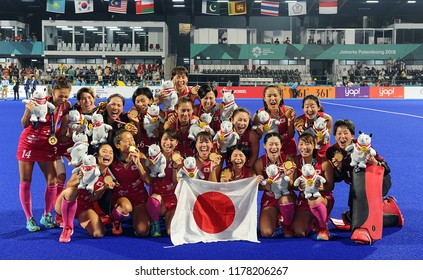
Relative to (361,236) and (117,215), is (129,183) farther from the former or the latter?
(361,236)

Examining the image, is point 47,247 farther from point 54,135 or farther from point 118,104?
point 118,104

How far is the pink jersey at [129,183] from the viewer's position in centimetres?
524

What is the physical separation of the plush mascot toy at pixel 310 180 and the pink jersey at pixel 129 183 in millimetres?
1639

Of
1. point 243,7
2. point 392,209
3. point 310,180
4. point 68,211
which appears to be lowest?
point 392,209

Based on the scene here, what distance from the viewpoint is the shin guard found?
4.96 m

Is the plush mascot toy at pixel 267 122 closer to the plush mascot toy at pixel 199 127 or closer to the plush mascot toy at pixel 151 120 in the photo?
the plush mascot toy at pixel 199 127

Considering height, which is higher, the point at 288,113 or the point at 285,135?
the point at 288,113

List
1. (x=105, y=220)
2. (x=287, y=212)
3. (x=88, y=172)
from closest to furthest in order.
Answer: (x=88, y=172) < (x=287, y=212) < (x=105, y=220)

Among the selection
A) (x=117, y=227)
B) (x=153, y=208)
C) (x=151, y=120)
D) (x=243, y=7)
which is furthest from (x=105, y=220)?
(x=243, y=7)

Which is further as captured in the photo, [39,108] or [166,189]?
[166,189]

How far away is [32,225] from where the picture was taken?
17.7ft

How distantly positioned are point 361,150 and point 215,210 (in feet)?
5.14

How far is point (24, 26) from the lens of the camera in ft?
159

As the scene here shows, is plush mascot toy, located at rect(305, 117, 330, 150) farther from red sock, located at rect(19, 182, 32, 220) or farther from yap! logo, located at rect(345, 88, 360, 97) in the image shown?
yap! logo, located at rect(345, 88, 360, 97)
